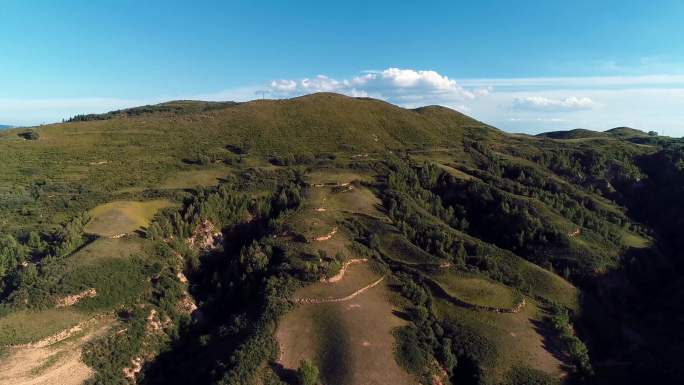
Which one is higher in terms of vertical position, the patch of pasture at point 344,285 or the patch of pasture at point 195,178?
the patch of pasture at point 195,178

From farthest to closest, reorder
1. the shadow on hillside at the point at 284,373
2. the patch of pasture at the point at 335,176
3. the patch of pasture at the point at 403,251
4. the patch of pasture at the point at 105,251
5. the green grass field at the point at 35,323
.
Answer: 1. the patch of pasture at the point at 335,176
2. the patch of pasture at the point at 403,251
3. the patch of pasture at the point at 105,251
4. the green grass field at the point at 35,323
5. the shadow on hillside at the point at 284,373

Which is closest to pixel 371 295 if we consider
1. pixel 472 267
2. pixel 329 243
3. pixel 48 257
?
pixel 329 243

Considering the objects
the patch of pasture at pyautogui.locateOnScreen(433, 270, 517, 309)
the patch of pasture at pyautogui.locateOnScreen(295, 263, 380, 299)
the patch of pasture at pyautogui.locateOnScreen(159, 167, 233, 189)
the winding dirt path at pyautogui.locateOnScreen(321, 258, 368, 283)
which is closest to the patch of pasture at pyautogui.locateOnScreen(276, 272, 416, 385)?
the patch of pasture at pyautogui.locateOnScreen(295, 263, 380, 299)

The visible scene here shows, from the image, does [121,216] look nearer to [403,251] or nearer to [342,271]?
[342,271]

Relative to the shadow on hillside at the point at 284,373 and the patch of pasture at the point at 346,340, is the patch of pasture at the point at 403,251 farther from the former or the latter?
the shadow on hillside at the point at 284,373

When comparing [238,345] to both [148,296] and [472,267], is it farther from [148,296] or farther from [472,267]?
[472,267]

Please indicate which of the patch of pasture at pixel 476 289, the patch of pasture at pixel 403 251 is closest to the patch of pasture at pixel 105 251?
the patch of pasture at pixel 403 251

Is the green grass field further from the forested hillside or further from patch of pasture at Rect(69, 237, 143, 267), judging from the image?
patch of pasture at Rect(69, 237, 143, 267)

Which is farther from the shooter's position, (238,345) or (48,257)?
(48,257)
